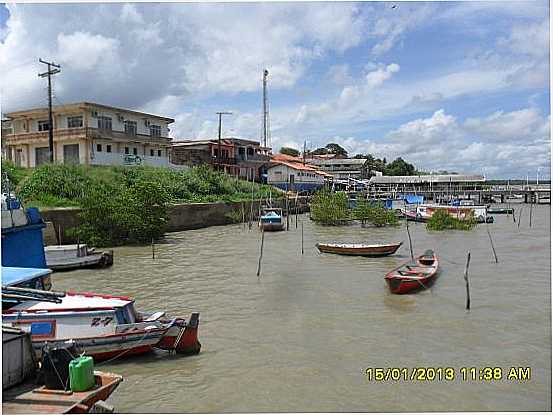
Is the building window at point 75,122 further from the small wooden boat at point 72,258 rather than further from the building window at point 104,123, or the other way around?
the small wooden boat at point 72,258

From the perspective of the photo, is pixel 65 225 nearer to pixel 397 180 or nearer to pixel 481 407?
pixel 481 407

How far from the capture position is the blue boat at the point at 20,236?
14.4 meters

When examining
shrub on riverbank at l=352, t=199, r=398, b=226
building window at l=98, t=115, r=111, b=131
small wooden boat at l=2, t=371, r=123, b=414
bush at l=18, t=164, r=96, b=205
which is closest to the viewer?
small wooden boat at l=2, t=371, r=123, b=414

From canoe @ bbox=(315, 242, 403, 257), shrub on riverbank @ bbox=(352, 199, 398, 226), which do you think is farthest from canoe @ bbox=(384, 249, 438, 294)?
shrub on riverbank @ bbox=(352, 199, 398, 226)

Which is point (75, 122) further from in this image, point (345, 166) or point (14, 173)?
point (345, 166)

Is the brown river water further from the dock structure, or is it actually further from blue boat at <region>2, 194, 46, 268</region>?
the dock structure

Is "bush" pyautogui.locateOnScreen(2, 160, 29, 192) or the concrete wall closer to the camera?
the concrete wall

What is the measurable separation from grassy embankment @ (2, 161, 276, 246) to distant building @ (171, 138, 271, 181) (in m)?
14.1

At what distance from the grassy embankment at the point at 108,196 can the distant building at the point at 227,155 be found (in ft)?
46.1

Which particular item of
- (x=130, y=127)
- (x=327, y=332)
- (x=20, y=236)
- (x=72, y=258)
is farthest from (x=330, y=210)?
(x=327, y=332)

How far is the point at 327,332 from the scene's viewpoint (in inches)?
454
